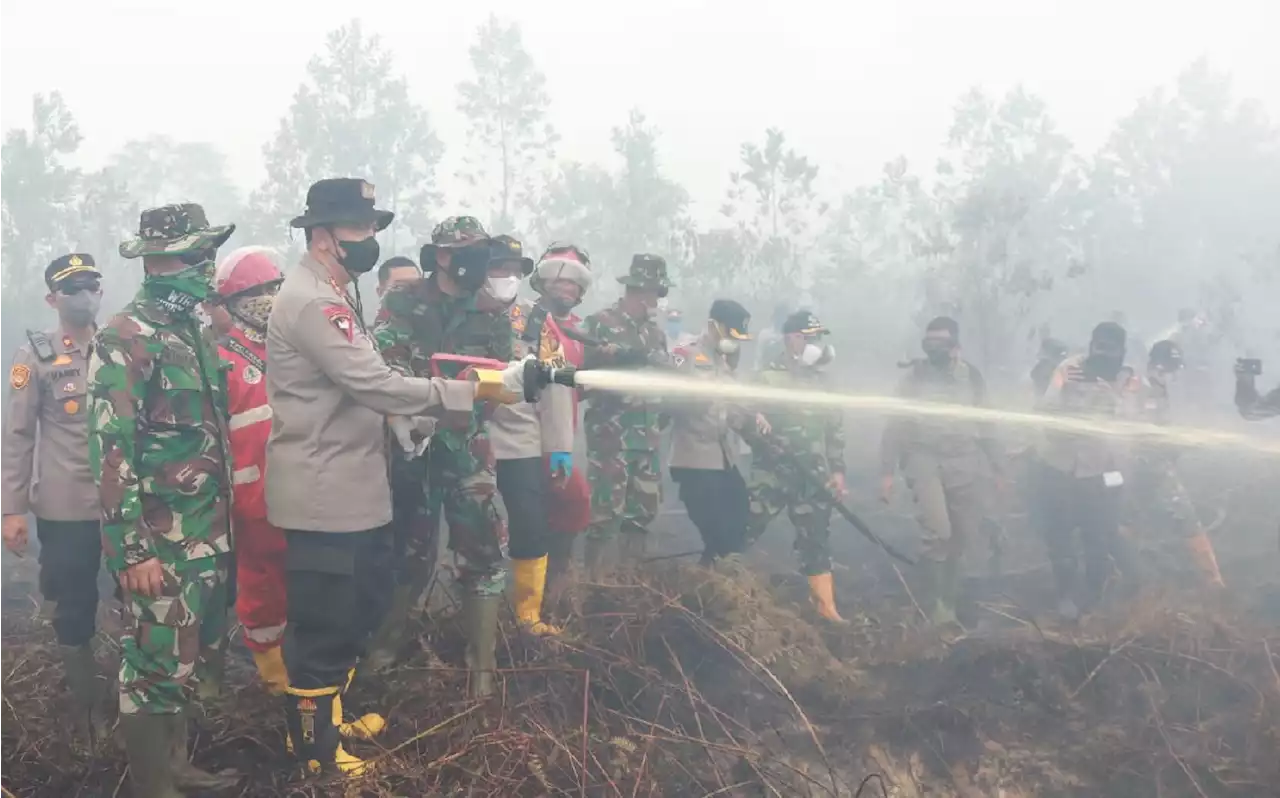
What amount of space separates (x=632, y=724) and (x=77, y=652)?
8.91 ft

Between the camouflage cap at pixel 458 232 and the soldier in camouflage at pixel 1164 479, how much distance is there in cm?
633

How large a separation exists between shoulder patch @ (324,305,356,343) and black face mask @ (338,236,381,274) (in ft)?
0.90

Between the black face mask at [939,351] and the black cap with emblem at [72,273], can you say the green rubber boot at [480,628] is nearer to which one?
the black cap with emblem at [72,273]

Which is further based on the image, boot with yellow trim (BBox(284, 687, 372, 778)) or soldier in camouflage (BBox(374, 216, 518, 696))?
soldier in camouflage (BBox(374, 216, 518, 696))

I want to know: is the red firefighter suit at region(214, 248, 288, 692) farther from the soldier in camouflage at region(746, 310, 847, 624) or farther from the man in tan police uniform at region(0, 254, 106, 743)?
the soldier in camouflage at region(746, 310, 847, 624)

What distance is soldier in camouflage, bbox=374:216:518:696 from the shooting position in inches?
173

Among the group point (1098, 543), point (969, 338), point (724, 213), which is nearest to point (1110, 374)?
point (1098, 543)

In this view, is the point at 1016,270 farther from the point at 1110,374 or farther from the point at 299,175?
the point at 299,175

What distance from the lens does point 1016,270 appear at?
19844 millimetres

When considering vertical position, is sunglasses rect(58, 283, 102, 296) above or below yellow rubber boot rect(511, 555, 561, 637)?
above

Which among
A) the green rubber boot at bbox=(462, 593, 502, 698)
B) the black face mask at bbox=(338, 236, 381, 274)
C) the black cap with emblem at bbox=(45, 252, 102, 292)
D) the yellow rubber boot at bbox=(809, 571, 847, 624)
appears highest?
the black face mask at bbox=(338, 236, 381, 274)

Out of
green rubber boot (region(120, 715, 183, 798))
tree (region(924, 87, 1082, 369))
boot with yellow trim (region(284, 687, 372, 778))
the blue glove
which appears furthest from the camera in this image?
tree (region(924, 87, 1082, 369))

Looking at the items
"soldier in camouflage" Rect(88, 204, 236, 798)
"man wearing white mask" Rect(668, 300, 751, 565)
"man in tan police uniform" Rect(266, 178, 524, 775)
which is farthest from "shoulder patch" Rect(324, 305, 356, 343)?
"man wearing white mask" Rect(668, 300, 751, 565)

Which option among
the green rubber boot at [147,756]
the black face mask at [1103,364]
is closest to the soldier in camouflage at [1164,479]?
the black face mask at [1103,364]
